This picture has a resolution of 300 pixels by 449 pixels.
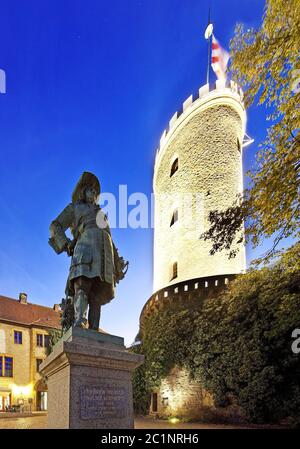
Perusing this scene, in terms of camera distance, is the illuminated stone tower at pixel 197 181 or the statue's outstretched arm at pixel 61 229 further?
the illuminated stone tower at pixel 197 181

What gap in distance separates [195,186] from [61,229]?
67.8 ft

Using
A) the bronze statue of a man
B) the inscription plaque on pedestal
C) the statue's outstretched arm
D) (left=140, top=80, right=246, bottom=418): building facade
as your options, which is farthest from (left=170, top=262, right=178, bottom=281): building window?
the inscription plaque on pedestal

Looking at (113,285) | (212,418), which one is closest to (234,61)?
(113,285)

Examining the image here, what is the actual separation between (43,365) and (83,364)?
3.16 ft

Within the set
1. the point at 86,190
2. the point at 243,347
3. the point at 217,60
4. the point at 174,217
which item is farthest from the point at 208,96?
the point at 86,190

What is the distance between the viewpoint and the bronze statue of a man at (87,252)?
4059 mm

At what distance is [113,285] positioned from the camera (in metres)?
4.32

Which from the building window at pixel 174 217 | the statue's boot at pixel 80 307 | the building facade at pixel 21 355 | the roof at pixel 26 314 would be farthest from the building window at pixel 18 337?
the statue's boot at pixel 80 307

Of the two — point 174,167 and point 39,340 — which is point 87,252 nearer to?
point 174,167

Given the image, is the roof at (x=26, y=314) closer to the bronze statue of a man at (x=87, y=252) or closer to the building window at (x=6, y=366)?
the building window at (x=6, y=366)

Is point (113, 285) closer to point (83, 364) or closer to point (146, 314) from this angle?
point (83, 364)

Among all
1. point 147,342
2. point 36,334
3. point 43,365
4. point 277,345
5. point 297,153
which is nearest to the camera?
point 43,365

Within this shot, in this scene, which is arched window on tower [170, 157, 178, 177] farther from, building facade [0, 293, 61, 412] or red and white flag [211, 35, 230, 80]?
building facade [0, 293, 61, 412]

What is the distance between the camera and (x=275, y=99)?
720 cm
